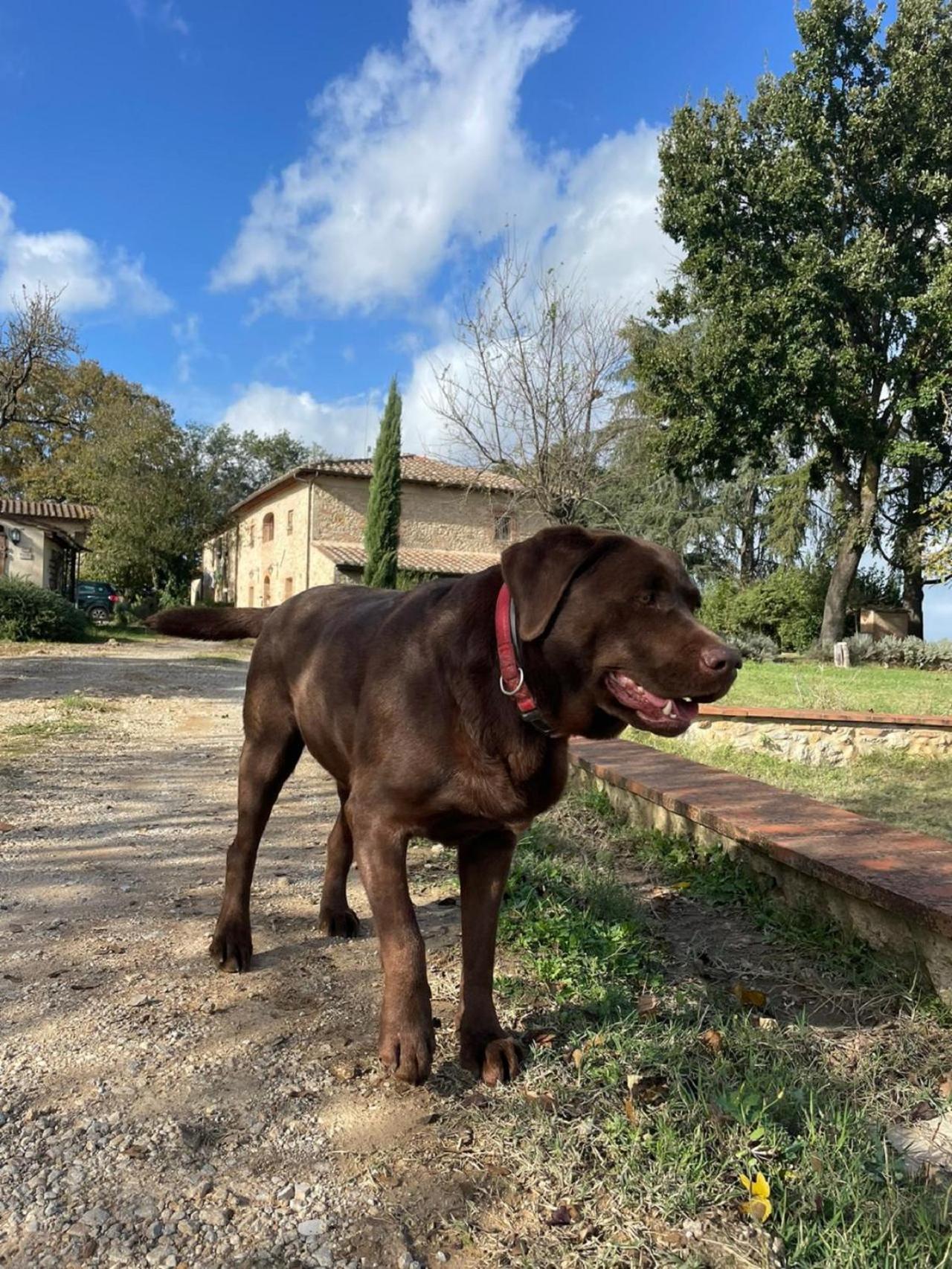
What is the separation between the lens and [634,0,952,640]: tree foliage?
22.2 meters

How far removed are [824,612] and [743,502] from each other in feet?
27.6

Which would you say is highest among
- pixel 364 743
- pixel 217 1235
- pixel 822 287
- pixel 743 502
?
pixel 822 287

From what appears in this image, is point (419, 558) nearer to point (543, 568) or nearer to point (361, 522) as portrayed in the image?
point (361, 522)

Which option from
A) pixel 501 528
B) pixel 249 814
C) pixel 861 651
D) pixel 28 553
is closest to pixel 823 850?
pixel 249 814

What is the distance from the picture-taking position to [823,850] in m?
3.27

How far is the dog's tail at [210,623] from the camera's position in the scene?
3.54m

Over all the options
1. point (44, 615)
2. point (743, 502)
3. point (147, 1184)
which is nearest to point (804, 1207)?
point (147, 1184)

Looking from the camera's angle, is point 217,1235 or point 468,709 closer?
point 217,1235

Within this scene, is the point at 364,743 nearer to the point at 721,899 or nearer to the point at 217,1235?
the point at 217,1235

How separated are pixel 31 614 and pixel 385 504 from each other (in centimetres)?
1260

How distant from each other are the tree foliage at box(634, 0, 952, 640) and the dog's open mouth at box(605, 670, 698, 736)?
22.4 m

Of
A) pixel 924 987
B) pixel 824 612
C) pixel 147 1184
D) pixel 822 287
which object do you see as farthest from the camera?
pixel 824 612

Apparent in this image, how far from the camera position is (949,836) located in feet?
15.8

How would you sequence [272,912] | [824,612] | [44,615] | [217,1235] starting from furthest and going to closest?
[824,612] → [44,615] → [272,912] → [217,1235]
